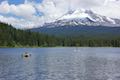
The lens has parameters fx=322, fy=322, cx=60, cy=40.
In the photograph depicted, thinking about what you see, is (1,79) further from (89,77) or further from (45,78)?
(89,77)

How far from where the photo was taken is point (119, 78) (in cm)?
6756

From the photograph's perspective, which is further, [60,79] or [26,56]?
[26,56]

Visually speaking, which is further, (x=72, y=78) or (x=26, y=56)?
(x=26, y=56)

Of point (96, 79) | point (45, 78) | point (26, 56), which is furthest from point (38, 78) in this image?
point (26, 56)

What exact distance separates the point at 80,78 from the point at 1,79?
53.7 ft

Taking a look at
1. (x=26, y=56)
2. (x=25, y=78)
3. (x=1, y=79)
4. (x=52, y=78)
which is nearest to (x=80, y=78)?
(x=52, y=78)

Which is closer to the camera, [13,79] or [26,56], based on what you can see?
[13,79]

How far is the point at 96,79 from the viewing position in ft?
217

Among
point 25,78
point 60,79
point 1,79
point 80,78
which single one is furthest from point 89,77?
point 1,79

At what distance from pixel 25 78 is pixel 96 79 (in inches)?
581

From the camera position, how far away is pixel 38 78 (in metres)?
67.2

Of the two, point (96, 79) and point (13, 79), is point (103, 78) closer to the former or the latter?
point (96, 79)

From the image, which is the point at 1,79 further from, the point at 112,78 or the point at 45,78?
the point at 112,78

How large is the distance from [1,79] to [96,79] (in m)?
19.4
